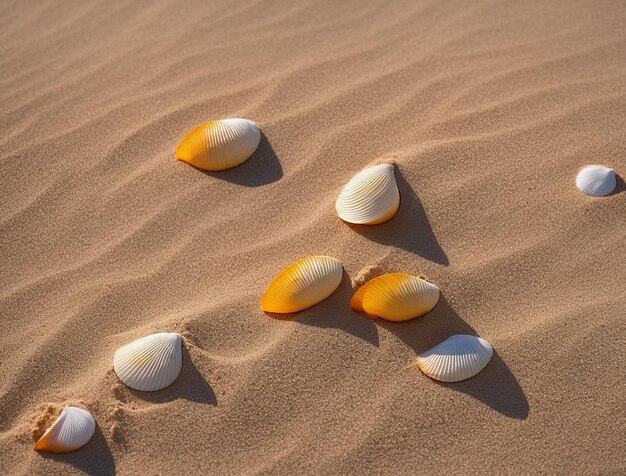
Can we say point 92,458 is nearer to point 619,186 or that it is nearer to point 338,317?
point 338,317

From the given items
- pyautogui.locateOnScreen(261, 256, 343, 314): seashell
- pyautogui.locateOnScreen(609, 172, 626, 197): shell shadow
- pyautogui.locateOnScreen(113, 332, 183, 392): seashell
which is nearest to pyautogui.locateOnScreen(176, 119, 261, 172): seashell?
pyautogui.locateOnScreen(261, 256, 343, 314): seashell

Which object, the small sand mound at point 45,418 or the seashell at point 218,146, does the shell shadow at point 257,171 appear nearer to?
the seashell at point 218,146

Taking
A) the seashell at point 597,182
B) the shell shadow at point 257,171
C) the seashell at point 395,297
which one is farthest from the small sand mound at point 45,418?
the seashell at point 597,182

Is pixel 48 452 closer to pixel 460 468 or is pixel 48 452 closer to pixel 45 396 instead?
pixel 45 396

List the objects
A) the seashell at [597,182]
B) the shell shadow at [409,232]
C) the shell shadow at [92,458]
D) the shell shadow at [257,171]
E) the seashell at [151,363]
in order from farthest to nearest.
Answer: the shell shadow at [257,171] < the seashell at [597,182] < the shell shadow at [409,232] < the seashell at [151,363] < the shell shadow at [92,458]

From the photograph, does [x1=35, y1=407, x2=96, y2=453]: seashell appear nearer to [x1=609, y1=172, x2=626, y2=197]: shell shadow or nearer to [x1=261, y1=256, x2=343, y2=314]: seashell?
[x1=261, y1=256, x2=343, y2=314]: seashell

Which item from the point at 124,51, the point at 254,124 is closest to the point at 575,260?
the point at 254,124
